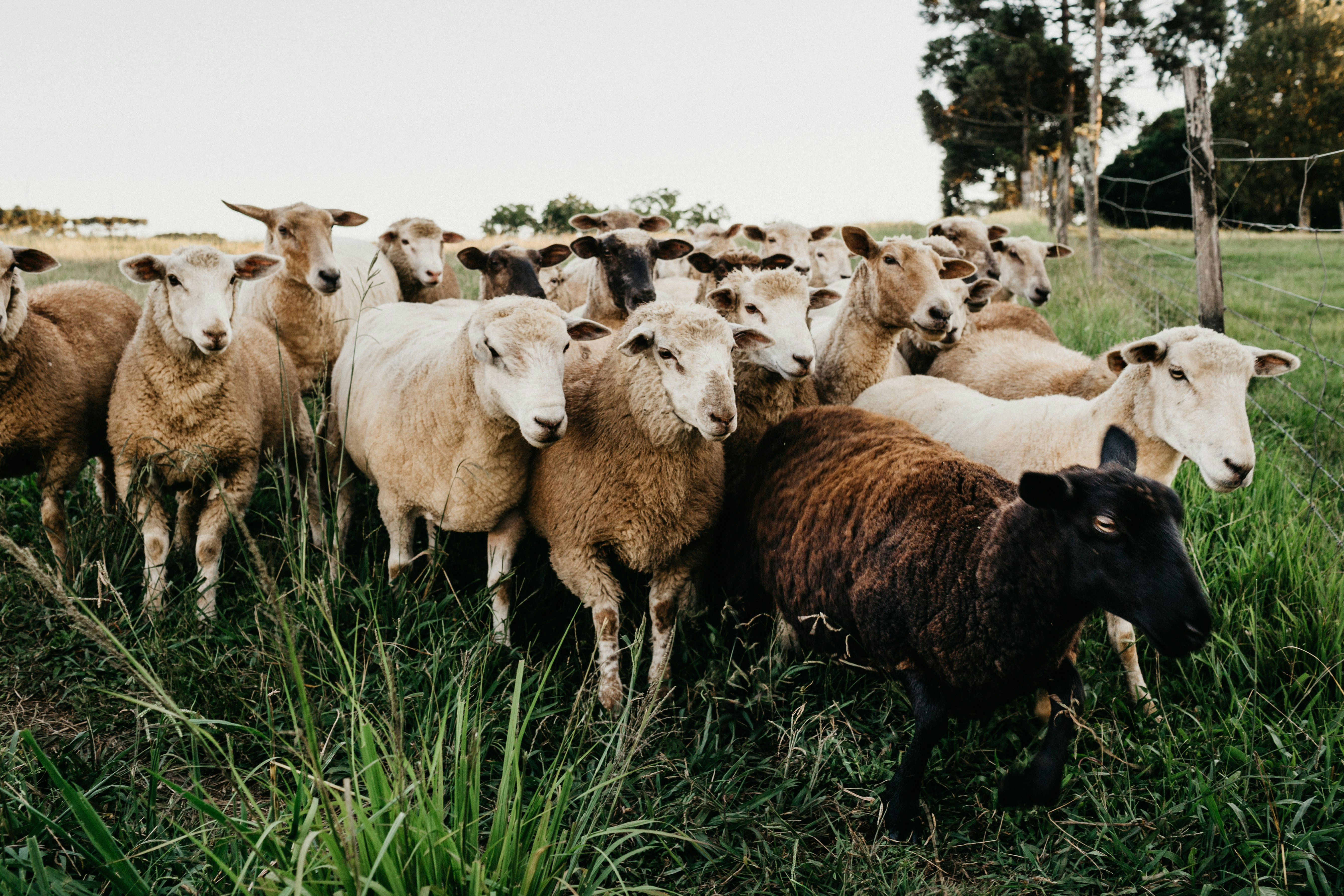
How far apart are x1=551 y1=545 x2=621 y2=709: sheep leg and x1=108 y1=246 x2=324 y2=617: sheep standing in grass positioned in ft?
4.64

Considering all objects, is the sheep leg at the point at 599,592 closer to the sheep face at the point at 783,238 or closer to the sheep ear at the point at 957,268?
the sheep ear at the point at 957,268

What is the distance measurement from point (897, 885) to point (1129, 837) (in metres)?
0.78

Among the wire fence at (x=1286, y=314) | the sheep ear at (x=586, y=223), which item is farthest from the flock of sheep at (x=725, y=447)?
the sheep ear at (x=586, y=223)

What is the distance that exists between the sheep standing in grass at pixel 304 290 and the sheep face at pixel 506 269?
66cm

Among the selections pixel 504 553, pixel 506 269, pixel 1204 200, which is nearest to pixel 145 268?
pixel 504 553

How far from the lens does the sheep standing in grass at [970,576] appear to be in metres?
2.06

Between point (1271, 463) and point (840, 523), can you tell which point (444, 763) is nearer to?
point (840, 523)

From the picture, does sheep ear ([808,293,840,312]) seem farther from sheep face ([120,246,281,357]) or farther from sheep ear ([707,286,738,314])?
sheep face ([120,246,281,357])

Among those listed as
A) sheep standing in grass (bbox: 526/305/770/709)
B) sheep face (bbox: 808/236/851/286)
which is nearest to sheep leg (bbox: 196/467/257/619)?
sheep standing in grass (bbox: 526/305/770/709)

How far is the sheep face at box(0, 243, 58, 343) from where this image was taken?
363cm

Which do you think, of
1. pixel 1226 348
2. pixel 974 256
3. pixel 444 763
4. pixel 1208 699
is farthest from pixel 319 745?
pixel 974 256

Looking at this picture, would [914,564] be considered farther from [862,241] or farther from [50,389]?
[50,389]

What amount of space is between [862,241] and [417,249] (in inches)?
145

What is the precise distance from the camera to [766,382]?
4.01 m
